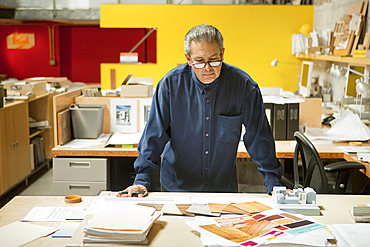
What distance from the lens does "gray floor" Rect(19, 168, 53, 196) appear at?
4465mm

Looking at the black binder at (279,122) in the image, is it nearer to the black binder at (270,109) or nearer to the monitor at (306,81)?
the black binder at (270,109)

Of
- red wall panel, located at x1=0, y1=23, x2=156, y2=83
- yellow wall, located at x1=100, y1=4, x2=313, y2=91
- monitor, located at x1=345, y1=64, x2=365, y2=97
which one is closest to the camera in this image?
monitor, located at x1=345, y1=64, x2=365, y2=97

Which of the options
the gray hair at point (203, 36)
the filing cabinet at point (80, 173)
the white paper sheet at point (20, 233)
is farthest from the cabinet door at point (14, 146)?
the gray hair at point (203, 36)

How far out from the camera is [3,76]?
9867 millimetres

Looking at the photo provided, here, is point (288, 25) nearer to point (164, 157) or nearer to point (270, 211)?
point (164, 157)

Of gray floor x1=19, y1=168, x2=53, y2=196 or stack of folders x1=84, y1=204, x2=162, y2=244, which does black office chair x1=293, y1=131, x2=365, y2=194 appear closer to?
stack of folders x1=84, y1=204, x2=162, y2=244

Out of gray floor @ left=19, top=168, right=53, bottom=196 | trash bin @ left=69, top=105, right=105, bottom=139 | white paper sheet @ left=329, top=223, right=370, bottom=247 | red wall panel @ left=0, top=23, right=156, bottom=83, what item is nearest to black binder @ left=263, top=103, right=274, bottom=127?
trash bin @ left=69, top=105, right=105, bottom=139

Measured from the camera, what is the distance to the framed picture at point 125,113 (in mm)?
3561

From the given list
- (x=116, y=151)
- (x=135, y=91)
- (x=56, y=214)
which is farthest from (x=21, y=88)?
(x=56, y=214)

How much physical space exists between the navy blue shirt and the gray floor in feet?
9.45

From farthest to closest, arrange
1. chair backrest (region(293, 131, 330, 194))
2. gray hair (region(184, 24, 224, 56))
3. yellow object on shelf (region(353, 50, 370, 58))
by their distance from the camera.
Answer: yellow object on shelf (region(353, 50, 370, 58)), chair backrest (region(293, 131, 330, 194)), gray hair (region(184, 24, 224, 56))

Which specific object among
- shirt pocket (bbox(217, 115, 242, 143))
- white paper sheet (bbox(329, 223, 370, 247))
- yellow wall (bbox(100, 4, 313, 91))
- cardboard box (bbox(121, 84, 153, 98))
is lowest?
white paper sheet (bbox(329, 223, 370, 247))

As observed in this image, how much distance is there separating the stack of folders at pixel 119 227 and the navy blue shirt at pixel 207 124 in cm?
52


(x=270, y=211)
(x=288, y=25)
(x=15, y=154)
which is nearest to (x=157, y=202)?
(x=270, y=211)
